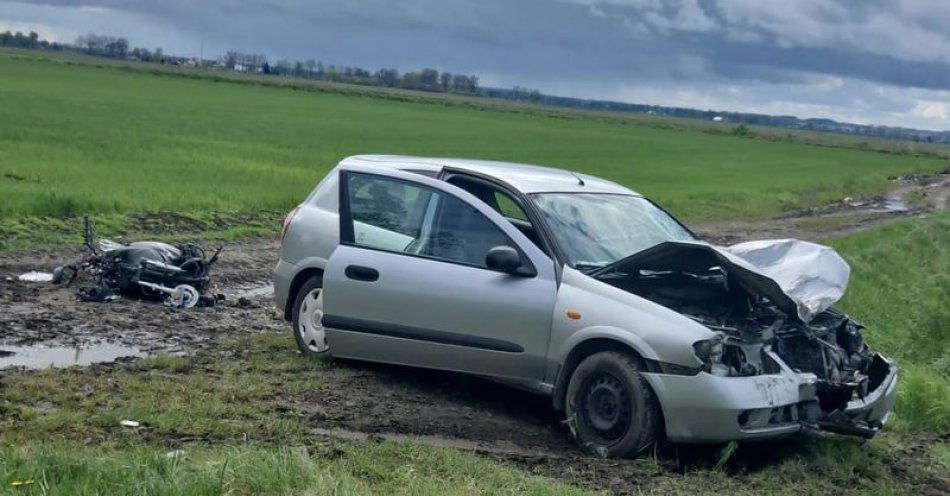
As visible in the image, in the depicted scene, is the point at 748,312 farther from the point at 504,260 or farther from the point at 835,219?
the point at 835,219

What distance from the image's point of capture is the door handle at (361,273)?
27.0 feet

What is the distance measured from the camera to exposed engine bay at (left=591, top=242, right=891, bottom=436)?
7.15m

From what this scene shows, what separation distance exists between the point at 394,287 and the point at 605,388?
1789 millimetres

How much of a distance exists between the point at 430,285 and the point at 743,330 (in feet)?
6.80

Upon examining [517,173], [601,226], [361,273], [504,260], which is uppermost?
[517,173]

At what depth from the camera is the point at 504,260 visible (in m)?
7.54

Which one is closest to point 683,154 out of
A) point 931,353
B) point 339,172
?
point 931,353

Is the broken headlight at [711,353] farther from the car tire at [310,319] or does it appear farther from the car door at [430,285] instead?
the car tire at [310,319]

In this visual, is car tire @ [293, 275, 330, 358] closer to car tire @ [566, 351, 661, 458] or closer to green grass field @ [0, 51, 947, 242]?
car tire @ [566, 351, 661, 458]

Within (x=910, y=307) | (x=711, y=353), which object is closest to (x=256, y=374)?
(x=711, y=353)

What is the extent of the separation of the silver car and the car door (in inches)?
0.4

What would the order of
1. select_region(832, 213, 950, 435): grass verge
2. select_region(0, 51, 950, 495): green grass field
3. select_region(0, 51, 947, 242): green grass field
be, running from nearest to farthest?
select_region(0, 51, 950, 495): green grass field, select_region(832, 213, 950, 435): grass verge, select_region(0, 51, 947, 242): green grass field

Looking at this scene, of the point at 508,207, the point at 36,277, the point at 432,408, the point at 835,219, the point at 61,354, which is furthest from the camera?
the point at 835,219

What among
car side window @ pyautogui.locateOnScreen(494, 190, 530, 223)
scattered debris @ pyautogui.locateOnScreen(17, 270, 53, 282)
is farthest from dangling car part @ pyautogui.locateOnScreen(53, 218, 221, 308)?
car side window @ pyautogui.locateOnScreen(494, 190, 530, 223)
